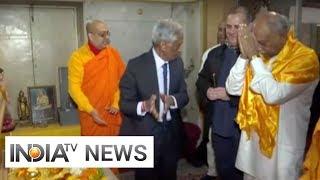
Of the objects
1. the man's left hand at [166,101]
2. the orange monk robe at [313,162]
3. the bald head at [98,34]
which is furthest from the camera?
the bald head at [98,34]

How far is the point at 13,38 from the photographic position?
3084mm

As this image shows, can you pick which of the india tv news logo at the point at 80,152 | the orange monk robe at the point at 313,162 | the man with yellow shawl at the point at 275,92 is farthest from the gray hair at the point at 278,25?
the india tv news logo at the point at 80,152

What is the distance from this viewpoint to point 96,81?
265 centimetres

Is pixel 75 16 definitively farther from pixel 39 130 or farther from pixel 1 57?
pixel 39 130

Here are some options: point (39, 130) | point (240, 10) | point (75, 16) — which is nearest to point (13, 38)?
point (75, 16)

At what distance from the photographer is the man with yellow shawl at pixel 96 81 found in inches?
102

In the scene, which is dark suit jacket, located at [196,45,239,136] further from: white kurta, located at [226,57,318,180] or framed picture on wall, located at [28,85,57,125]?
framed picture on wall, located at [28,85,57,125]

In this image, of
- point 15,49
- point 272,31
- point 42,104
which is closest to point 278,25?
point 272,31

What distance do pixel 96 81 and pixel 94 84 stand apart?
27 millimetres

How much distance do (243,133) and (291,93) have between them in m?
0.37

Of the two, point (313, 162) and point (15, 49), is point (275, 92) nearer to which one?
point (313, 162)

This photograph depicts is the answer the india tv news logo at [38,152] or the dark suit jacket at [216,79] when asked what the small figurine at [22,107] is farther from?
the dark suit jacket at [216,79]

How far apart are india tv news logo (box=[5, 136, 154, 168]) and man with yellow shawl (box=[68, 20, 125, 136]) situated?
0.71 metres

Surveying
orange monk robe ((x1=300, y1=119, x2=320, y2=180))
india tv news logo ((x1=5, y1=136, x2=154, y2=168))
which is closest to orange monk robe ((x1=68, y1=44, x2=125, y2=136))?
india tv news logo ((x1=5, y1=136, x2=154, y2=168))
